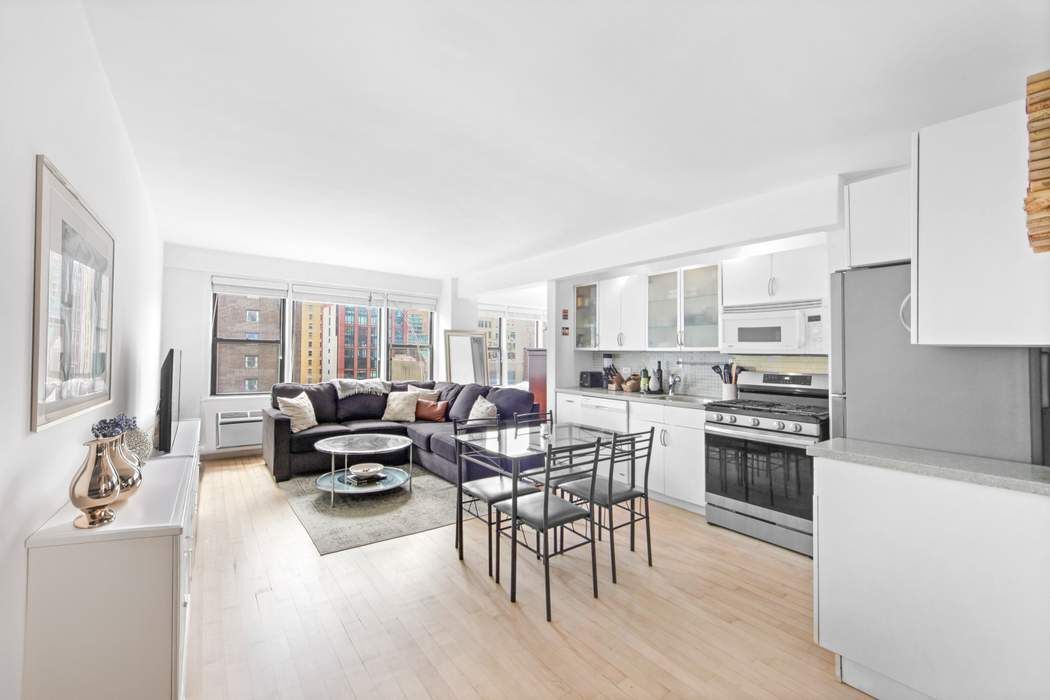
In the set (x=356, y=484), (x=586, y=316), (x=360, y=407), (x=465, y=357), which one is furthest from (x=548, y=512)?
(x=465, y=357)

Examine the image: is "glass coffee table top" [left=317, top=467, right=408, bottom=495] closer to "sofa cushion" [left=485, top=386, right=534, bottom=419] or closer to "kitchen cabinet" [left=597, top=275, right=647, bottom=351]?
"sofa cushion" [left=485, top=386, right=534, bottom=419]

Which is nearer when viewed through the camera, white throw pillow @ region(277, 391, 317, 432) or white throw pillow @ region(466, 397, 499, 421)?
white throw pillow @ region(277, 391, 317, 432)

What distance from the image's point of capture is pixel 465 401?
5.46 metres

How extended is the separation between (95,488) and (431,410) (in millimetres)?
4332

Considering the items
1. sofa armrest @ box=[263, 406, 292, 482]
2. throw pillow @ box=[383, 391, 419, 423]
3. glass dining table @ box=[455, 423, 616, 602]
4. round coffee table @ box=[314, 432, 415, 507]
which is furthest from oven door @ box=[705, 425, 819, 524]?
sofa armrest @ box=[263, 406, 292, 482]

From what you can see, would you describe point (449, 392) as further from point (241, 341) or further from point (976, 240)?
point (976, 240)

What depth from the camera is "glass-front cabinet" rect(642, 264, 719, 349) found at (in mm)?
4046

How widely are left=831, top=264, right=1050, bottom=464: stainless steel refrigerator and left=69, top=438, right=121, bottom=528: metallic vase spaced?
311 cm

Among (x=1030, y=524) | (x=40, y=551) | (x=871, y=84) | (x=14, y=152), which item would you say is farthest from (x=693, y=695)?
(x=14, y=152)

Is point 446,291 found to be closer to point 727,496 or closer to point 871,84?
point 727,496

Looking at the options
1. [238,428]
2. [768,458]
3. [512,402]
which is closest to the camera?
[768,458]

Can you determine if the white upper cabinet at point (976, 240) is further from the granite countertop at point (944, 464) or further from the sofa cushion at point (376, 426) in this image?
the sofa cushion at point (376, 426)

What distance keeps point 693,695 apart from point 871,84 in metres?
2.65

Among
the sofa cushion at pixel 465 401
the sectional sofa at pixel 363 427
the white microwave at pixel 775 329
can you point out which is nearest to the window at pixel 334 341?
the sectional sofa at pixel 363 427
